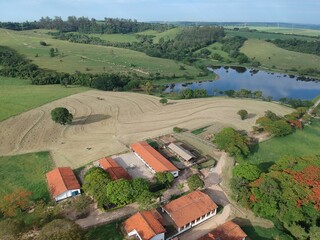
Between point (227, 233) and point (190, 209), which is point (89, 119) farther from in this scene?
point (227, 233)

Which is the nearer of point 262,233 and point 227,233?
point 227,233

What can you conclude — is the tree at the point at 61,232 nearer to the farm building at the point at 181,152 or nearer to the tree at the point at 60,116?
the farm building at the point at 181,152

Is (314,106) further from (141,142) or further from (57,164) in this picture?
(57,164)

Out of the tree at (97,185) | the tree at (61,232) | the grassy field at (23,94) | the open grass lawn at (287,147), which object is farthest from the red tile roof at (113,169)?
the grassy field at (23,94)

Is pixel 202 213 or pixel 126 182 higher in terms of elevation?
pixel 126 182

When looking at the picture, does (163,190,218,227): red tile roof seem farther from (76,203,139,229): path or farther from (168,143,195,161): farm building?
(168,143,195,161): farm building

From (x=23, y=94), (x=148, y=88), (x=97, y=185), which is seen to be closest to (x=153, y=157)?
(x=97, y=185)

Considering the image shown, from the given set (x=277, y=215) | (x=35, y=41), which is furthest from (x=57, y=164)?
(x=35, y=41)

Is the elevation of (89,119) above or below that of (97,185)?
below
